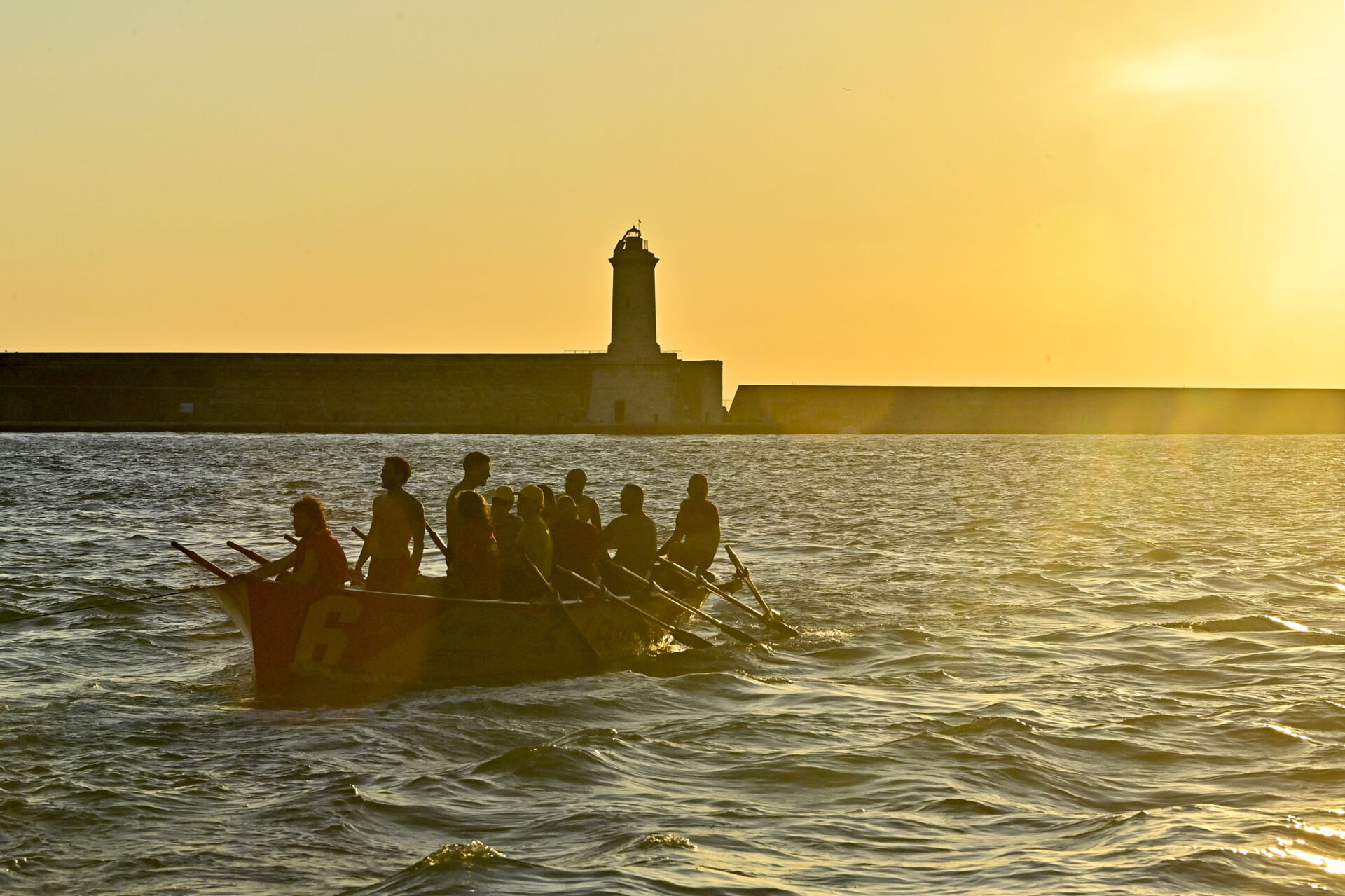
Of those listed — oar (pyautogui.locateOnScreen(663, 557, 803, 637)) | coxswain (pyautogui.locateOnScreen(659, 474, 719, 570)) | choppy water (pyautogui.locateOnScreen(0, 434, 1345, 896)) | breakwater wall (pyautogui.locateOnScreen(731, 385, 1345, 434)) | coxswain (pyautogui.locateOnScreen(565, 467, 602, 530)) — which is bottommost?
choppy water (pyautogui.locateOnScreen(0, 434, 1345, 896))

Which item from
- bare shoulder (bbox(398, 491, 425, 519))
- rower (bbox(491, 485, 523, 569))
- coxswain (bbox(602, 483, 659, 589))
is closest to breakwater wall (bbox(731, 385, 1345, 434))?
coxswain (bbox(602, 483, 659, 589))

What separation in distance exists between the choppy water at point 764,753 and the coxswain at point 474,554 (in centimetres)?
68

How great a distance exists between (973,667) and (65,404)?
221 feet

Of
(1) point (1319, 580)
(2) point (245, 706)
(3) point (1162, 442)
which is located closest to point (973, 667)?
(2) point (245, 706)

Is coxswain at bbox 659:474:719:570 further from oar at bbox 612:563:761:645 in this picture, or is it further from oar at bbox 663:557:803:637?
oar at bbox 612:563:761:645

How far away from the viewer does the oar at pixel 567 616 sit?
10.1 metres

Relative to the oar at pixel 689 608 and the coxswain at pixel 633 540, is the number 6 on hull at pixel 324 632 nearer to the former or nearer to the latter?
the oar at pixel 689 608

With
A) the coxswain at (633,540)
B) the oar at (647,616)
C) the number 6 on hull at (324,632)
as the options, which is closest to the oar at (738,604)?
the oar at (647,616)

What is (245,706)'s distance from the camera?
897 centimetres

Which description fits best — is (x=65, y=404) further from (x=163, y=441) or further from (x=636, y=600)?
(x=636, y=600)

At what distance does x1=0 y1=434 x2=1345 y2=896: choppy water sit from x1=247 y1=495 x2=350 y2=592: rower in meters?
0.77

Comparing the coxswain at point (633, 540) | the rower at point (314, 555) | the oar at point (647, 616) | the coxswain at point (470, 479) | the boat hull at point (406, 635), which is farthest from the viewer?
the coxswain at point (633, 540)

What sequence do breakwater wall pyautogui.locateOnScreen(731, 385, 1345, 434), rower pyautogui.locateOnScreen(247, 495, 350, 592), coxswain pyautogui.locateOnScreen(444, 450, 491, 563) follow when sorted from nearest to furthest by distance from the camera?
1. rower pyautogui.locateOnScreen(247, 495, 350, 592)
2. coxswain pyautogui.locateOnScreen(444, 450, 491, 563)
3. breakwater wall pyautogui.locateOnScreen(731, 385, 1345, 434)

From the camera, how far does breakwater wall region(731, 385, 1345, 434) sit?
3098 inches
